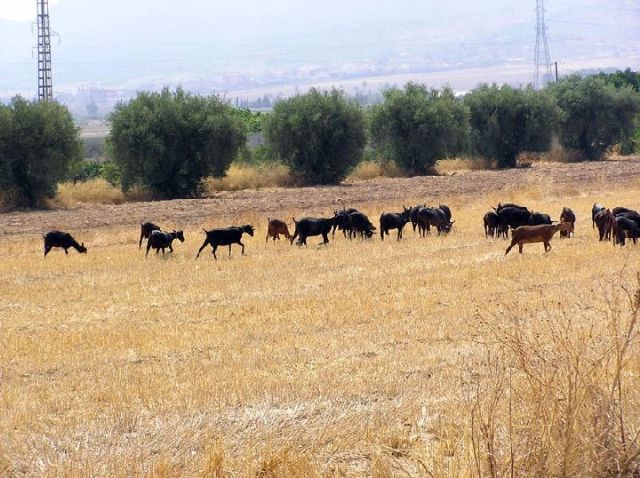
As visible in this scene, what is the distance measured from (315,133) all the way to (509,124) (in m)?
18.3

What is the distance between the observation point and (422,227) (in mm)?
27016

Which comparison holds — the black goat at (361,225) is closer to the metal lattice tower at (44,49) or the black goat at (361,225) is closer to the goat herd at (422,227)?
the goat herd at (422,227)

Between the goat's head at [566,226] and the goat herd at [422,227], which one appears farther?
the goat's head at [566,226]

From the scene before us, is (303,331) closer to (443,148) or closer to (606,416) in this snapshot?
(606,416)

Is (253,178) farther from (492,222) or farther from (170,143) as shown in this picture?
(492,222)

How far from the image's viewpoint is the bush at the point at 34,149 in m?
43.6

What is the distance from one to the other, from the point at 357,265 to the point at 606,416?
14.1m

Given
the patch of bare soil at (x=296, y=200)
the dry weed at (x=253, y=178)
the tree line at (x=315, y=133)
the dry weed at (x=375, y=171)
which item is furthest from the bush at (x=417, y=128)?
the dry weed at (x=253, y=178)

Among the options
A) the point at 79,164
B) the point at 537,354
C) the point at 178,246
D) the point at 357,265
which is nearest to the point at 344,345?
the point at 537,354

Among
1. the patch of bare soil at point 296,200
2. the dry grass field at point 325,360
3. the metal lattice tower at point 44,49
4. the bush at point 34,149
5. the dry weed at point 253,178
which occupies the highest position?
the metal lattice tower at point 44,49

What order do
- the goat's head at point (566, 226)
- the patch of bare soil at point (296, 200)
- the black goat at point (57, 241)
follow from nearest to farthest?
the goat's head at point (566, 226)
the black goat at point (57, 241)
the patch of bare soil at point (296, 200)

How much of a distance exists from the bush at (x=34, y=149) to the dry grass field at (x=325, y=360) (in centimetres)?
1699

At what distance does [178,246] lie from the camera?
27109mm

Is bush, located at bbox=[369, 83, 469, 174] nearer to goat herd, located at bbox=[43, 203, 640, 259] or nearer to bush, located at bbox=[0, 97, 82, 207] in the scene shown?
bush, located at bbox=[0, 97, 82, 207]
